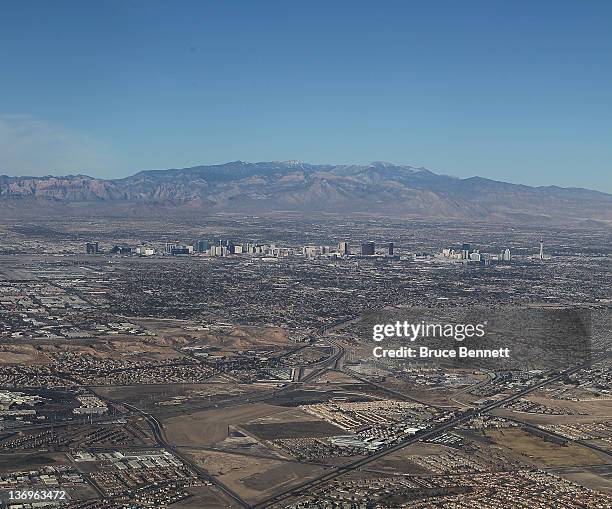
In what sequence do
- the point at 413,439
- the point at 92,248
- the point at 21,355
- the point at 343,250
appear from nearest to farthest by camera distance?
the point at 413,439, the point at 21,355, the point at 92,248, the point at 343,250

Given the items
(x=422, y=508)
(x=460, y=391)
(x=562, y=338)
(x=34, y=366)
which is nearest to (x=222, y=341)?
(x=34, y=366)

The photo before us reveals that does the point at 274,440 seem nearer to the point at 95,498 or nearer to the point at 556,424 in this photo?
the point at 95,498

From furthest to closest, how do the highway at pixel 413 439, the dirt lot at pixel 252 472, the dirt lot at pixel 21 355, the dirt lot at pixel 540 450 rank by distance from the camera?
the dirt lot at pixel 21 355 → the dirt lot at pixel 540 450 → the dirt lot at pixel 252 472 → the highway at pixel 413 439

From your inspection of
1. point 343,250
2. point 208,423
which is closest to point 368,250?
point 343,250

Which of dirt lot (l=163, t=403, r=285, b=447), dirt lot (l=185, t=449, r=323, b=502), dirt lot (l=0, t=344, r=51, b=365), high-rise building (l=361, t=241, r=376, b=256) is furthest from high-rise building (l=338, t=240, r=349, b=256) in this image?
dirt lot (l=185, t=449, r=323, b=502)

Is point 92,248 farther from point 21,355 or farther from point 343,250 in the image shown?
point 21,355

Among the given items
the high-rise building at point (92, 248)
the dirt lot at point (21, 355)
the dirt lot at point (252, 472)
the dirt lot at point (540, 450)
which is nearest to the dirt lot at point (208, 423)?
the dirt lot at point (252, 472)

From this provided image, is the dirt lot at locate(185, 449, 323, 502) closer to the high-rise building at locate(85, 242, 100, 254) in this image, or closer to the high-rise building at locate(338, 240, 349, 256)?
the high-rise building at locate(338, 240, 349, 256)

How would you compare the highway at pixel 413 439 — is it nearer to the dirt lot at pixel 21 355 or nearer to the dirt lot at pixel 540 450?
the dirt lot at pixel 540 450

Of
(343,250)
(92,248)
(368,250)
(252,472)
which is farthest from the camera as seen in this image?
(368,250)

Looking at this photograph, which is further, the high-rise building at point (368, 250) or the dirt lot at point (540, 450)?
the high-rise building at point (368, 250)

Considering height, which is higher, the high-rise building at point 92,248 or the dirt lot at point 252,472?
the high-rise building at point 92,248
